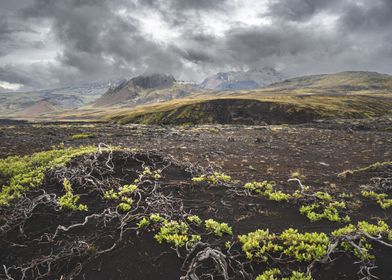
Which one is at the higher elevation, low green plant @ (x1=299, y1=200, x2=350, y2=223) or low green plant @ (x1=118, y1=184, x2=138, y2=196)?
low green plant @ (x1=118, y1=184, x2=138, y2=196)

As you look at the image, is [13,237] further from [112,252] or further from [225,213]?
[225,213]

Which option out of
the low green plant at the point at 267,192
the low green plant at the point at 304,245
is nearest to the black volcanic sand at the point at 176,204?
the low green plant at the point at 267,192

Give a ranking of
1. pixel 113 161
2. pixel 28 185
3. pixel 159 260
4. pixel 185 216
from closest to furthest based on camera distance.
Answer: pixel 159 260
pixel 185 216
pixel 28 185
pixel 113 161

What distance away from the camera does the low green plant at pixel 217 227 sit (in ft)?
33.3

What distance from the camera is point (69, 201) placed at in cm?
1216

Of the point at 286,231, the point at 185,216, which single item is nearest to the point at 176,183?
the point at 185,216

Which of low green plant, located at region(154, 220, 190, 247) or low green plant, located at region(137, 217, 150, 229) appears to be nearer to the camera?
low green plant, located at region(154, 220, 190, 247)

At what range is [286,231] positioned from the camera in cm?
980

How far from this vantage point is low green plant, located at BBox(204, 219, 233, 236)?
10.2 m

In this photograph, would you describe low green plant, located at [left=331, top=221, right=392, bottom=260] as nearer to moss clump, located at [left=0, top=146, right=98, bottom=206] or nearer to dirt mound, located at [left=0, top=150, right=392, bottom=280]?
dirt mound, located at [left=0, top=150, right=392, bottom=280]

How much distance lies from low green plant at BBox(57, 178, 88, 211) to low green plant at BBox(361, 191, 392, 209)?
1321cm

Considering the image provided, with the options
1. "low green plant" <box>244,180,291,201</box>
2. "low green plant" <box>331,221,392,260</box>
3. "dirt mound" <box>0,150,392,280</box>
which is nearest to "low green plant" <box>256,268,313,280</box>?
"dirt mound" <box>0,150,392,280</box>

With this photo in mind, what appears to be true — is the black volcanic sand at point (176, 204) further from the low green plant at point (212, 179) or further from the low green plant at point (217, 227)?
the low green plant at point (212, 179)

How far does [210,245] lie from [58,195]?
7.81 m
